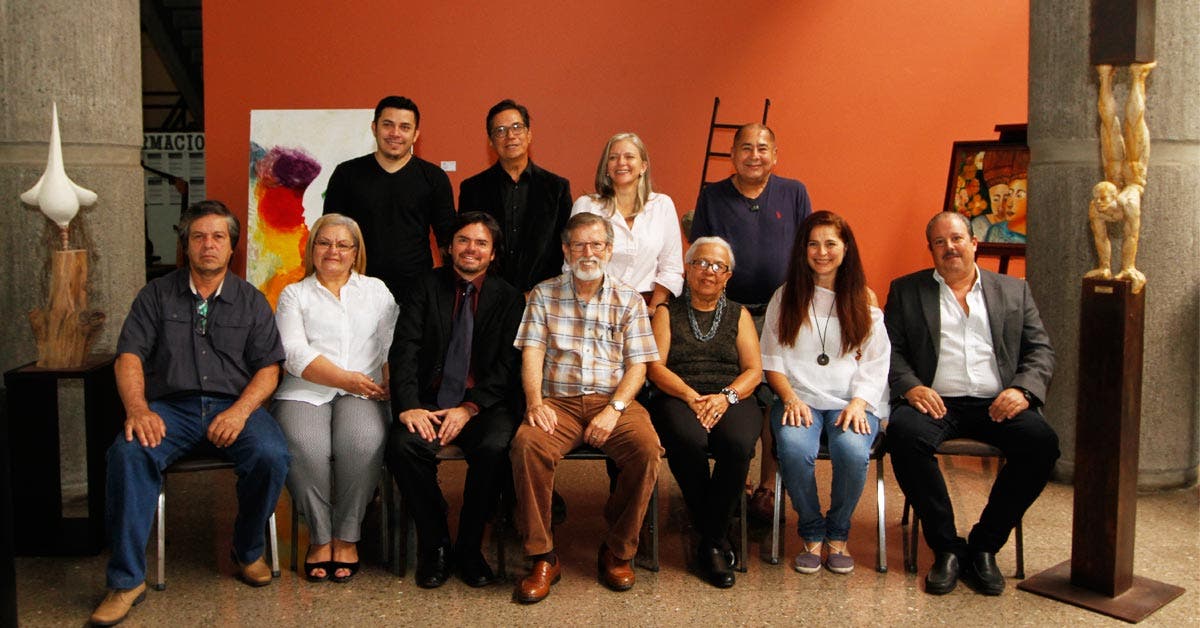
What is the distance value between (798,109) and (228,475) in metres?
4.30

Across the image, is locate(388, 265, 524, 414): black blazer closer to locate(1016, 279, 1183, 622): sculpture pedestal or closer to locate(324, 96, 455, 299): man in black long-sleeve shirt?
locate(324, 96, 455, 299): man in black long-sleeve shirt

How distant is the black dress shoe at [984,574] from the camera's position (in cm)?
351

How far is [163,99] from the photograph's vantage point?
38.5ft

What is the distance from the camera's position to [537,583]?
3.47 meters

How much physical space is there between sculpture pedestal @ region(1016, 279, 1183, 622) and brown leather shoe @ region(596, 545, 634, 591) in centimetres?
136

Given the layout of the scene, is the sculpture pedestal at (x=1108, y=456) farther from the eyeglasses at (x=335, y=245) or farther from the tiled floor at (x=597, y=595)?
the eyeglasses at (x=335, y=245)

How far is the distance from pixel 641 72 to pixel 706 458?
3982 millimetres

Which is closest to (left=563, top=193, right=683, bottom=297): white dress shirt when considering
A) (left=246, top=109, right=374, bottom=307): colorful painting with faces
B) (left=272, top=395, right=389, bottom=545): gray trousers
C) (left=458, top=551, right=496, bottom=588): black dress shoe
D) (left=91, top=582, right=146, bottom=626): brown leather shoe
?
(left=272, top=395, right=389, bottom=545): gray trousers

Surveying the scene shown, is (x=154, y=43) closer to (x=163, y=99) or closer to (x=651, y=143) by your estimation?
(x=163, y=99)

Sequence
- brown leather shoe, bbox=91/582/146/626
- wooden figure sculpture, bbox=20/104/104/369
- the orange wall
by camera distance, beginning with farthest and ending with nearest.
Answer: the orange wall < wooden figure sculpture, bbox=20/104/104/369 < brown leather shoe, bbox=91/582/146/626

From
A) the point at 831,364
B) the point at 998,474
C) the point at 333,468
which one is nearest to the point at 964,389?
the point at 998,474

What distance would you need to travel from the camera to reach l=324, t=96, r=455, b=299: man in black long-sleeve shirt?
4.19m

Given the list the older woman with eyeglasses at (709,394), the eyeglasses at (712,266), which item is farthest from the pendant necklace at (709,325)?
the eyeglasses at (712,266)

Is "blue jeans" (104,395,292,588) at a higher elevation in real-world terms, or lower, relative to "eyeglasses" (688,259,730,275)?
lower
